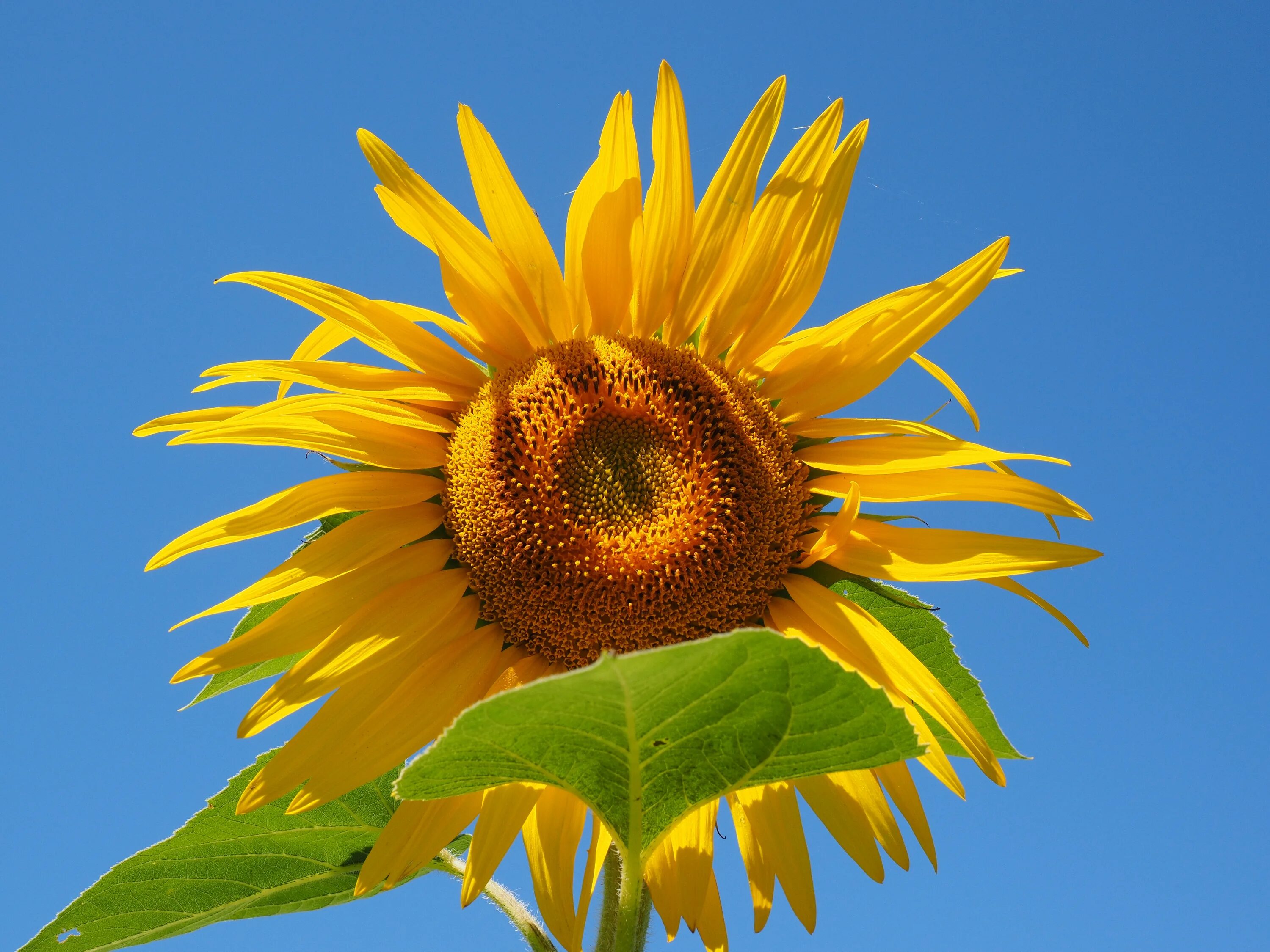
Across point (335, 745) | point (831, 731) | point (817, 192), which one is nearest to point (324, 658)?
point (335, 745)

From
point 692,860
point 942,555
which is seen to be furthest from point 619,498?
point 692,860

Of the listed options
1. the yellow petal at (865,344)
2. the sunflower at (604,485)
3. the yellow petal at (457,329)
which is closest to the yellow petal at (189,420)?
the sunflower at (604,485)

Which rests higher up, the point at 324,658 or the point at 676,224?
the point at 676,224

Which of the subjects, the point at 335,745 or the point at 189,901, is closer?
the point at 335,745

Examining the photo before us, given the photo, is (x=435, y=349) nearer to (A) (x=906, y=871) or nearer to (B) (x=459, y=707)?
(B) (x=459, y=707)

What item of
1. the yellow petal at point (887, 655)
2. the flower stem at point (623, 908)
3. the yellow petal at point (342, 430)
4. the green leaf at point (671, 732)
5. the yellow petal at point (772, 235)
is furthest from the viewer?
the yellow petal at point (772, 235)

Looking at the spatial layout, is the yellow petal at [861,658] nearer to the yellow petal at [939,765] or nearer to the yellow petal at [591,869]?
the yellow petal at [939,765]
